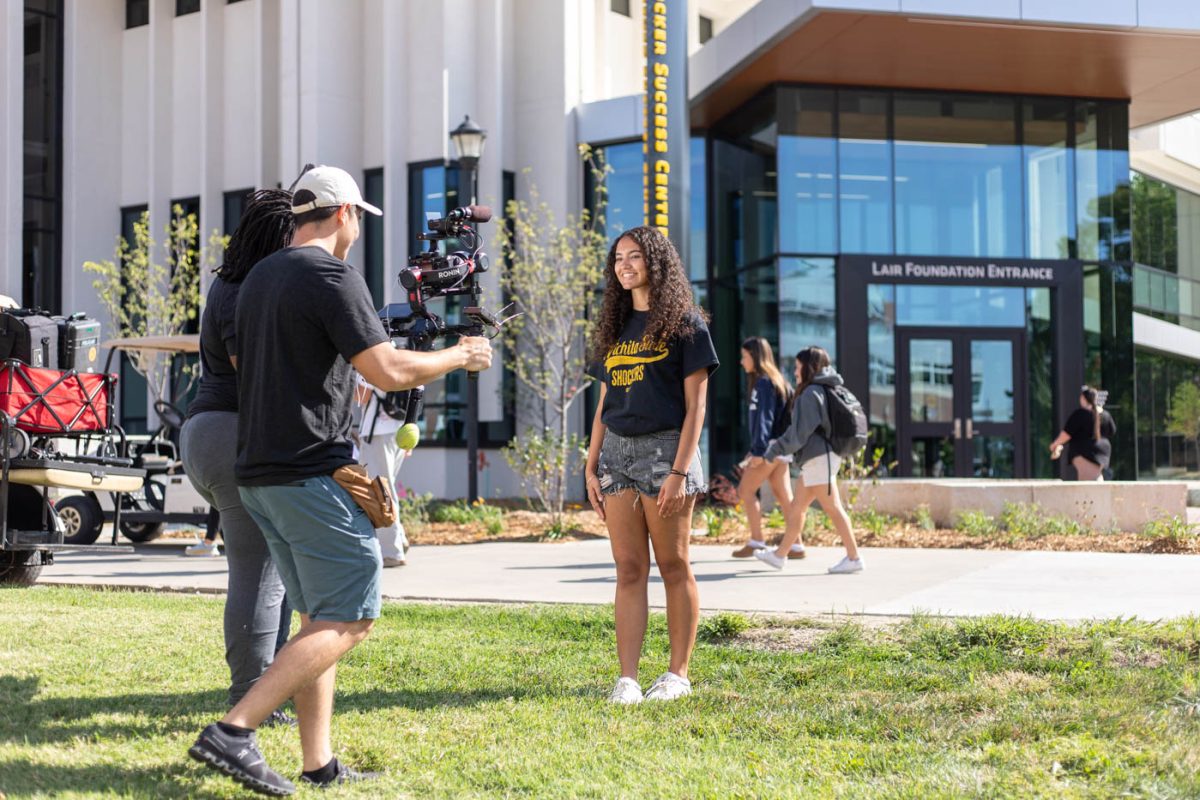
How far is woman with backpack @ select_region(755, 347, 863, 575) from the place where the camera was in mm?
9773

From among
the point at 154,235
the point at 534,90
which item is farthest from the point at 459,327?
the point at 154,235

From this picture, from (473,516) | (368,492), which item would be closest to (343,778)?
(368,492)

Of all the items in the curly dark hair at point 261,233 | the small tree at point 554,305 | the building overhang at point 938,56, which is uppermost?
the building overhang at point 938,56

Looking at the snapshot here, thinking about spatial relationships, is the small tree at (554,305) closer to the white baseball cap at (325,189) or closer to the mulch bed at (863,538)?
the mulch bed at (863,538)

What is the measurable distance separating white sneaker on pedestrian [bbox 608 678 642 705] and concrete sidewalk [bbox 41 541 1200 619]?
2423 millimetres

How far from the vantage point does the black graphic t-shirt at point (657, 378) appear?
529 cm

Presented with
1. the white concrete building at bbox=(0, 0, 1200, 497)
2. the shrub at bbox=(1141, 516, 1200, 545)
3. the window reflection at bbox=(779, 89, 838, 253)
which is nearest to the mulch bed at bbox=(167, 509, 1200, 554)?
the shrub at bbox=(1141, 516, 1200, 545)

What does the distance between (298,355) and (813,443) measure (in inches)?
258

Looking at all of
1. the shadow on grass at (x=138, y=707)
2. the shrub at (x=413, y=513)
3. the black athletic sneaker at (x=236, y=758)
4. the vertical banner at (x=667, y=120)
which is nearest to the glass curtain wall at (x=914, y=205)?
the vertical banner at (x=667, y=120)

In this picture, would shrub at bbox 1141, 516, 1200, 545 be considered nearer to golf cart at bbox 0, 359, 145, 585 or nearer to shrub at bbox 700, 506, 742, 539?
shrub at bbox 700, 506, 742, 539

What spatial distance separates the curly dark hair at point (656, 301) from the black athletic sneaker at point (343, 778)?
2.14 meters

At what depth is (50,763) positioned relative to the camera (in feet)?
13.6

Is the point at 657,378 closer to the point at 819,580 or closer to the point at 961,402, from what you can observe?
the point at 819,580

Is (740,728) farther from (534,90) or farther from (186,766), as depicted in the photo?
(534,90)
